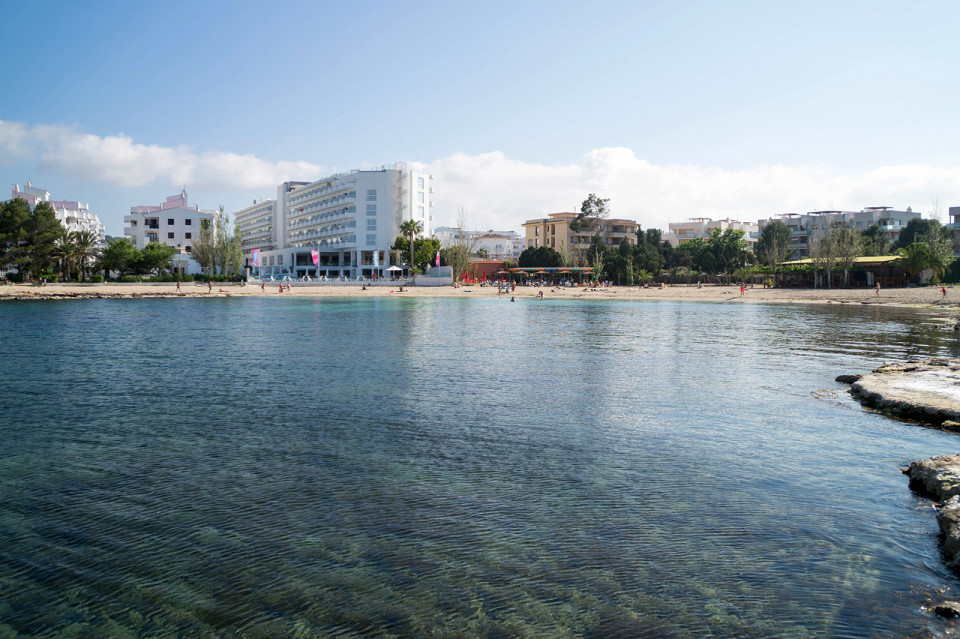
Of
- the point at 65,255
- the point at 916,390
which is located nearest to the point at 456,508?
the point at 916,390

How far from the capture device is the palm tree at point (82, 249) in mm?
88481

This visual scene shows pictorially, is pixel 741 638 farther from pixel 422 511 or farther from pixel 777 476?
pixel 777 476

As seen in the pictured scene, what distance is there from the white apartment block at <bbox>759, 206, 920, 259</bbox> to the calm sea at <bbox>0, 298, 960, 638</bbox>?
12943 cm

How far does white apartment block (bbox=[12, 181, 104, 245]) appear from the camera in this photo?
12671 centimetres

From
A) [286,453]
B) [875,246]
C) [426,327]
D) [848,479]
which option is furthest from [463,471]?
[875,246]

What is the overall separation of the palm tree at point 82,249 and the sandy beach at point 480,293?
10893 mm

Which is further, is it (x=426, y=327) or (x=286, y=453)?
(x=426, y=327)

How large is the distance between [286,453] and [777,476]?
331 inches

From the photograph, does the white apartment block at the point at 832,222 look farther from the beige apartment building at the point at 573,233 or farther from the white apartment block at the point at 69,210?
the white apartment block at the point at 69,210

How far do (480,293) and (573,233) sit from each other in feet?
165

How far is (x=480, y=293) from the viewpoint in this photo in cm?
8631

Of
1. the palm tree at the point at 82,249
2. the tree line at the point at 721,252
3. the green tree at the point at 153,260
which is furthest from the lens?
the green tree at the point at 153,260

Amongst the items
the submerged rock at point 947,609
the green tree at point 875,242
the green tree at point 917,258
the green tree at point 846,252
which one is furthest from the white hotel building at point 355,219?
the submerged rock at point 947,609

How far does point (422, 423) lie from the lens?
13.8 m
